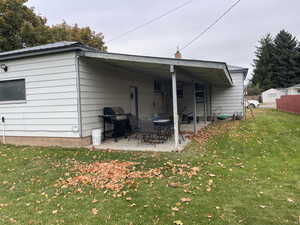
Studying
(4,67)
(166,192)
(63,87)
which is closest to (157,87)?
(63,87)

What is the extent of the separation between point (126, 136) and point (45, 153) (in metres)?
3.01

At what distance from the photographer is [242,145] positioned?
6.61m

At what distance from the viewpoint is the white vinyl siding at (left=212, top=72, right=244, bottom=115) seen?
14.0m

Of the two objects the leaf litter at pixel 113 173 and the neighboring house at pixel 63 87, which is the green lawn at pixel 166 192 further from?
the neighboring house at pixel 63 87

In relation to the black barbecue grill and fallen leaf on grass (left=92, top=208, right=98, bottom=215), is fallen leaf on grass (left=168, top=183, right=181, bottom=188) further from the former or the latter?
the black barbecue grill

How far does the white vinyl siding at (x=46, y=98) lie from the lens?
6645 mm

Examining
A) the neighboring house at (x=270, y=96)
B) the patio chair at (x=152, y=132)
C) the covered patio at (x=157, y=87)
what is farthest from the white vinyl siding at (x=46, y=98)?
the neighboring house at (x=270, y=96)

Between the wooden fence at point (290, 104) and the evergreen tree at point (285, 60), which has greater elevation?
the evergreen tree at point (285, 60)

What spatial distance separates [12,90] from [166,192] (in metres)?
6.84

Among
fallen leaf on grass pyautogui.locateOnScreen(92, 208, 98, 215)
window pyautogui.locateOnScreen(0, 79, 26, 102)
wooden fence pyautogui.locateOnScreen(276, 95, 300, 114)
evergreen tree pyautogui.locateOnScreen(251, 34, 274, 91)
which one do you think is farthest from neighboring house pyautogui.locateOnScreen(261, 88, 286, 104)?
fallen leaf on grass pyautogui.locateOnScreen(92, 208, 98, 215)

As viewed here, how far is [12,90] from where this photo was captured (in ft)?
25.1

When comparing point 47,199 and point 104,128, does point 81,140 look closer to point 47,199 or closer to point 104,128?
point 104,128

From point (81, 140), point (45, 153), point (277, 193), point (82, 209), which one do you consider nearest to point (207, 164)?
point (277, 193)

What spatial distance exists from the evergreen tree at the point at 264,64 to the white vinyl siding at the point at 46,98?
45.0 meters
